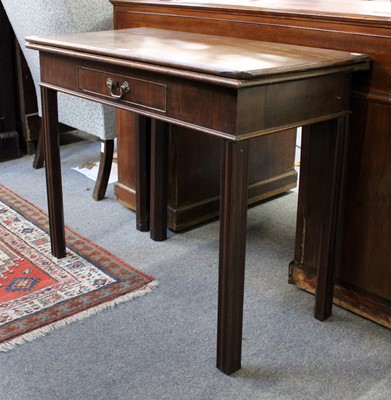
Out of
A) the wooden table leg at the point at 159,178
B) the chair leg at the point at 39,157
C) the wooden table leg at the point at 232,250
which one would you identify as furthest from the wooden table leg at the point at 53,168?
the chair leg at the point at 39,157

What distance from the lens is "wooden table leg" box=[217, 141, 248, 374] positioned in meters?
1.36

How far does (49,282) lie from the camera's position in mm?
2012

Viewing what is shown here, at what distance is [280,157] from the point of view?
8.87ft

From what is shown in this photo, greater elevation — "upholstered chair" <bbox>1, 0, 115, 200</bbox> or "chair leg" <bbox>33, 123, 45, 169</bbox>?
"upholstered chair" <bbox>1, 0, 115, 200</bbox>

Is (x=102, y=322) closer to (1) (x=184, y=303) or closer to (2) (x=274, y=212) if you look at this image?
(1) (x=184, y=303)

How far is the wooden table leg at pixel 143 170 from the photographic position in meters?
2.25

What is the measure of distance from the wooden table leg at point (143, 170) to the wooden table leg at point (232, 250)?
0.90 metres

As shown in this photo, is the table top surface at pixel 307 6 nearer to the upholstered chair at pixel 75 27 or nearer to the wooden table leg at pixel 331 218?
the wooden table leg at pixel 331 218

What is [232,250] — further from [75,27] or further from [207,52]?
[75,27]

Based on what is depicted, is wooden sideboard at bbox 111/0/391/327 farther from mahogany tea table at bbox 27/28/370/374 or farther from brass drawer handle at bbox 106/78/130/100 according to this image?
brass drawer handle at bbox 106/78/130/100

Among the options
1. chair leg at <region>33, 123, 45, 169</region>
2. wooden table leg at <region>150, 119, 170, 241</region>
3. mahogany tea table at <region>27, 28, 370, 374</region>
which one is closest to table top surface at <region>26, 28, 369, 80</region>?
mahogany tea table at <region>27, 28, 370, 374</region>

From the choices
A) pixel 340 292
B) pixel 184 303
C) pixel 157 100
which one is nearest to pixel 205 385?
Result: pixel 184 303

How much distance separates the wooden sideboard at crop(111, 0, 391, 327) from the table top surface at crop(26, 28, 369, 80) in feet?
0.19

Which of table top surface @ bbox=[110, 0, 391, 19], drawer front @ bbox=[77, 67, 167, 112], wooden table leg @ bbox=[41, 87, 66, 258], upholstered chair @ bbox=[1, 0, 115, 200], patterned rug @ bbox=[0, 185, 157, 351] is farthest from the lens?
upholstered chair @ bbox=[1, 0, 115, 200]
